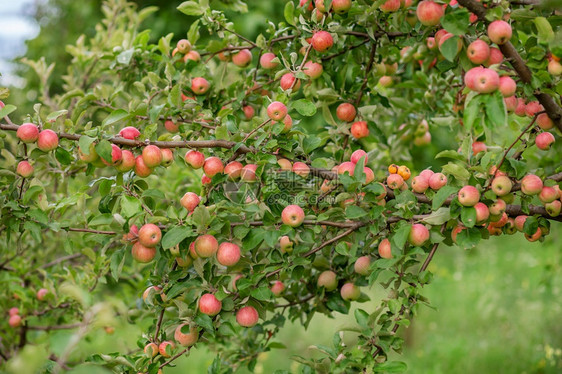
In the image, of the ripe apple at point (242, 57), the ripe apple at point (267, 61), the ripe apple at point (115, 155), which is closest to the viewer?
the ripe apple at point (115, 155)

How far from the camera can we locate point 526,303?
3.07m

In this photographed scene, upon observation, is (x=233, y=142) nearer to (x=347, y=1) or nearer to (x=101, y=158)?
(x=101, y=158)

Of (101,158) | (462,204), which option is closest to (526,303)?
(462,204)

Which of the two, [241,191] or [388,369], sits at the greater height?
[241,191]

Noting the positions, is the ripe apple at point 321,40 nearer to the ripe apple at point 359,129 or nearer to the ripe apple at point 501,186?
the ripe apple at point 359,129

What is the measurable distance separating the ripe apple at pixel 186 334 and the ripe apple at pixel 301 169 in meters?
0.37

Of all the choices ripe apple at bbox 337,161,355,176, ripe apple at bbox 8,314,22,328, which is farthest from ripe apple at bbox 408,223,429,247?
ripe apple at bbox 8,314,22,328

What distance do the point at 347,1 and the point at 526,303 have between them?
8.31 feet

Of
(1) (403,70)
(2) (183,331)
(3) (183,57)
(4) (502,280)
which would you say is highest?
(3) (183,57)

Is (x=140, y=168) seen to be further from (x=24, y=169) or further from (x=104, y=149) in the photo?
(x=24, y=169)

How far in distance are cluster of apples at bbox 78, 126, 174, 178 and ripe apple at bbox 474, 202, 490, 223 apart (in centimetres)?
58

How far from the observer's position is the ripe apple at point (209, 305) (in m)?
1.02

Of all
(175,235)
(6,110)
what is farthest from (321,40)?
(6,110)

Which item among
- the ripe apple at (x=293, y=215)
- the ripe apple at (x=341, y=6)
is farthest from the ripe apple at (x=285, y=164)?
the ripe apple at (x=341, y=6)
